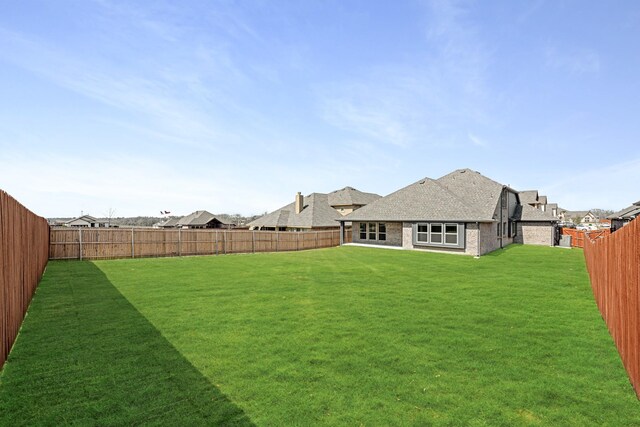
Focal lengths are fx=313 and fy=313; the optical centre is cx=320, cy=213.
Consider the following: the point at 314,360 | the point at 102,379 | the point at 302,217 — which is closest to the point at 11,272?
the point at 102,379

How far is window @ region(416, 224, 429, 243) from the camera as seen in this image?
25.3m

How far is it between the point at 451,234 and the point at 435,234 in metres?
1.22

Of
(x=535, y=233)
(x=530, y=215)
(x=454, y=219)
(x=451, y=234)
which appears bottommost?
(x=535, y=233)

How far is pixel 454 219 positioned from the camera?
77.6 feet

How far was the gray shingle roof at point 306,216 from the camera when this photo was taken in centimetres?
3947

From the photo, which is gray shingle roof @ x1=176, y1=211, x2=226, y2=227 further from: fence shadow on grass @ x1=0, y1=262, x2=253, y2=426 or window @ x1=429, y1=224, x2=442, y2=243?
fence shadow on grass @ x1=0, y1=262, x2=253, y2=426

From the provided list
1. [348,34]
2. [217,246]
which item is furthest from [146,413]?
[217,246]

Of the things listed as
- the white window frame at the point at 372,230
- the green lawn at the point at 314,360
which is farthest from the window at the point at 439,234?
the green lawn at the point at 314,360

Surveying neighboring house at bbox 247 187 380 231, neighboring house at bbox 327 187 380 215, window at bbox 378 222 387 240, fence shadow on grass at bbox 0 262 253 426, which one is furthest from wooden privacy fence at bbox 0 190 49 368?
neighboring house at bbox 327 187 380 215

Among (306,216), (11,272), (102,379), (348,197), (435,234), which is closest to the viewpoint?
(102,379)

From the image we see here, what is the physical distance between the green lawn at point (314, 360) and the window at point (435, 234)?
560 inches

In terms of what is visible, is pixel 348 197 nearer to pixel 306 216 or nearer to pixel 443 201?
pixel 306 216

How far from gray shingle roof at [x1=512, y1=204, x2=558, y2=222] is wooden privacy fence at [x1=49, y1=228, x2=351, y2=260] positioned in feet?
71.1

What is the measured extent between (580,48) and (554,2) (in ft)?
9.08
